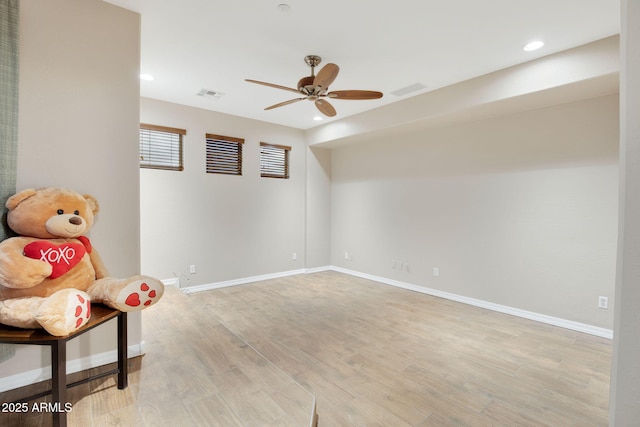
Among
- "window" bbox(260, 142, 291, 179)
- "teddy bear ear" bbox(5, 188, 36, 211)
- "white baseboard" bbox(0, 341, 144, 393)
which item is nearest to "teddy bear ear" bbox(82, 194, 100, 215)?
"teddy bear ear" bbox(5, 188, 36, 211)

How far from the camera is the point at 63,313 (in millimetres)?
1410

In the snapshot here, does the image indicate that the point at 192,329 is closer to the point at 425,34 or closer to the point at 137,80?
the point at 137,80

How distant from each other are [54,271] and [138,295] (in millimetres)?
443

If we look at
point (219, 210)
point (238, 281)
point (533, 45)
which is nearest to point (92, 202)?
point (219, 210)

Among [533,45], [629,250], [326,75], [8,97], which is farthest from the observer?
[533,45]

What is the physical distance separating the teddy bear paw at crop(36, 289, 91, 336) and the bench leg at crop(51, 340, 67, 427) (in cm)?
8

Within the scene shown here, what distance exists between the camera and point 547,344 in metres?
2.95

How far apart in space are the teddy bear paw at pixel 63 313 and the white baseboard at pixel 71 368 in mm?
925

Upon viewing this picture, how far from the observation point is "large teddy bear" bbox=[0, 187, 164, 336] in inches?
58.0

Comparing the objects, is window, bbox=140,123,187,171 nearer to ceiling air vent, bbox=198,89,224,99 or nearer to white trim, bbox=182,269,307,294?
ceiling air vent, bbox=198,89,224,99

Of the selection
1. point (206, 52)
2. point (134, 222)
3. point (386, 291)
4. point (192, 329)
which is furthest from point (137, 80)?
point (386, 291)

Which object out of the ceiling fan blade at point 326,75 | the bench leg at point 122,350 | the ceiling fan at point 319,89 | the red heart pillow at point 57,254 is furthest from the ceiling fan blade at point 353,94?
the bench leg at point 122,350

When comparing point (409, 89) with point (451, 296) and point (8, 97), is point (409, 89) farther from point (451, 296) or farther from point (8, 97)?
point (8, 97)

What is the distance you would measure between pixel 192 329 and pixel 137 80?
7.59 ft
